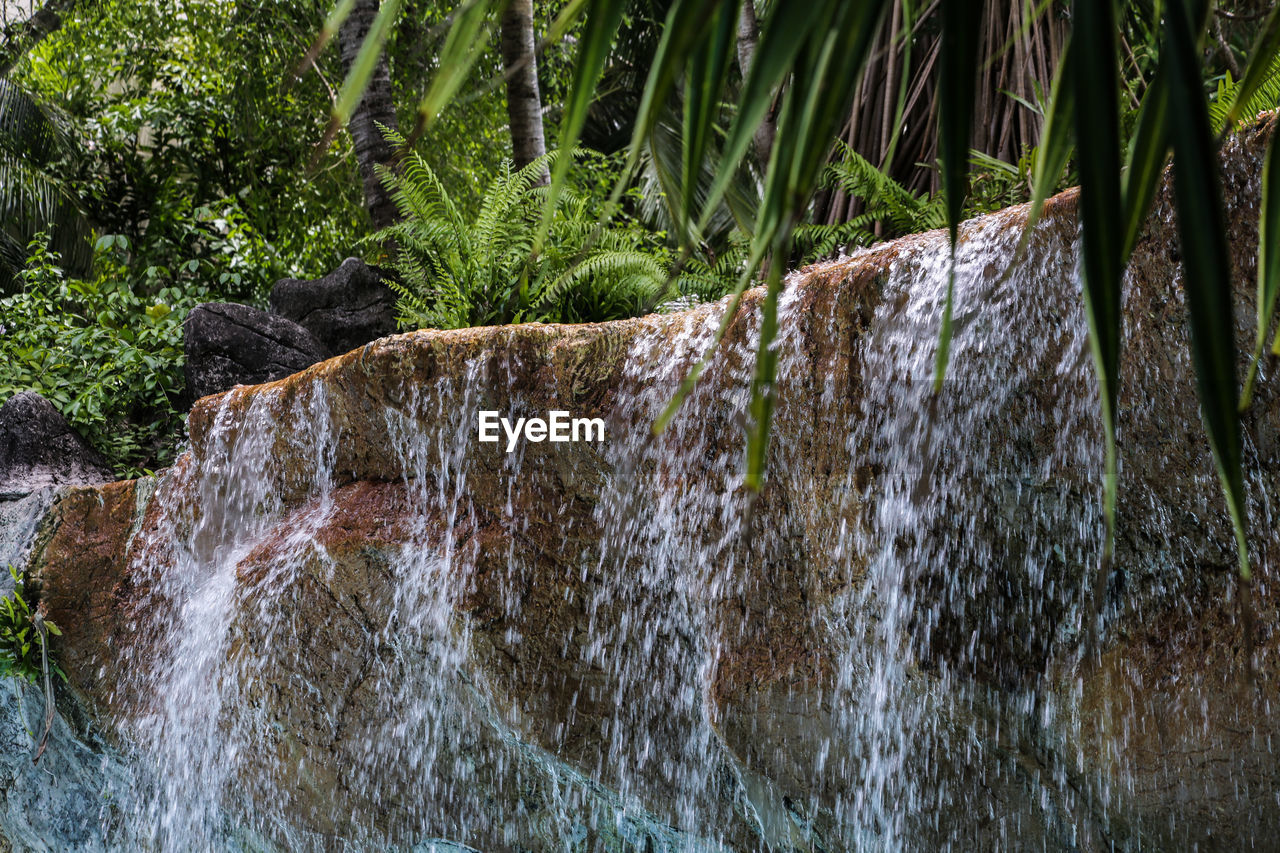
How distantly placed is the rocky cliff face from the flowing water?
11mm

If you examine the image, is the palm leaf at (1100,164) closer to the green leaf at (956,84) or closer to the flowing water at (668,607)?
the green leaf at (956,84)

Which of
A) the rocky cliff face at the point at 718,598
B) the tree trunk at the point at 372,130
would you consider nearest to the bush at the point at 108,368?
the tree trunk at the point at 372,130

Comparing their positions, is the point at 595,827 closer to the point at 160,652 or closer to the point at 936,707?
the point at 936,707

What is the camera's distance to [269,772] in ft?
11.5

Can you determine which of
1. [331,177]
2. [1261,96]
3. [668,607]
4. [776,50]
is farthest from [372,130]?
[776,50]

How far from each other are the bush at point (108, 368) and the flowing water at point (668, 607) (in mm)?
2388

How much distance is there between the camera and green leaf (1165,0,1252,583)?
2.09ft

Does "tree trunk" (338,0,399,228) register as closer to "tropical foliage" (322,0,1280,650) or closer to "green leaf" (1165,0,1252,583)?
"tropical foliage" (322,0,1280,650)

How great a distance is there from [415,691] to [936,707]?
1.75 meters

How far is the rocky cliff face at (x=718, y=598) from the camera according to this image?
8.21 ft

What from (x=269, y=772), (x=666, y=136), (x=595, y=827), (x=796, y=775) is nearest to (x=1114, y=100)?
(x=796, y=775)

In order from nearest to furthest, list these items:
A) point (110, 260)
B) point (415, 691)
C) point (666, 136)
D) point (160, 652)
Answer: point (415, 691) → point (160, 652) → point (110, 260) → point (666, 136)

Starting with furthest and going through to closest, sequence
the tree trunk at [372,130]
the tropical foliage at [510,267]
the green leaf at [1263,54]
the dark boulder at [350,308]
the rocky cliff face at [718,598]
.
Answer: the tree trunk at [372,130] < the dark boulder at [350,308] < the tropical foliage at [510,267] < the rocky cliff face at [718,598] < the green leaf at [1263,54]

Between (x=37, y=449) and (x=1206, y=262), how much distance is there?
606 centimetres
